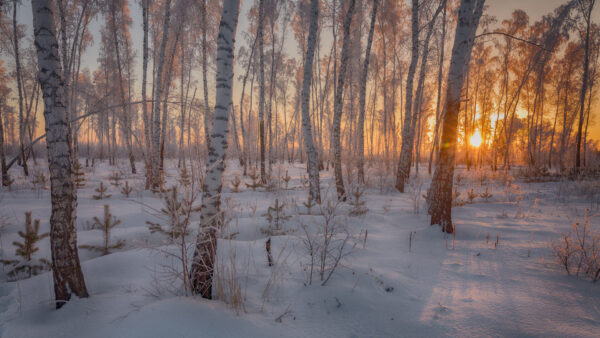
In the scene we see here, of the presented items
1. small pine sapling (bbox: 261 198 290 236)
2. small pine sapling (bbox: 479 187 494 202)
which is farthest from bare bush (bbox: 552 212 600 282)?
small pine sapling (bbox: 479 187 494 202)

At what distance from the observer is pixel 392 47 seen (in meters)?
13.5

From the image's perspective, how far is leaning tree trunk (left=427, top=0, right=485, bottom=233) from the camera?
367cm

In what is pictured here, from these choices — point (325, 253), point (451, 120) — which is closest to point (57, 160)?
point (325, 253)

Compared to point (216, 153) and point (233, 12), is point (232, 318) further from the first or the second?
point (233, 12)

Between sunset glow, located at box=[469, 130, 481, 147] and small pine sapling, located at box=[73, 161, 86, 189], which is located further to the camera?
sunset glow, located at box=[469, 130, 481, 147]

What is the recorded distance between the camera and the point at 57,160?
5.94ft

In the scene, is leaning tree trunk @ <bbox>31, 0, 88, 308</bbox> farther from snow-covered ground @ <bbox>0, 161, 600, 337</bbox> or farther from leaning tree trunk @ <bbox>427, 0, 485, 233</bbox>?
leaning tree trunk @ <bbox>427, 0, 485, 233</bbox>

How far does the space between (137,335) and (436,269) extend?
117 inches

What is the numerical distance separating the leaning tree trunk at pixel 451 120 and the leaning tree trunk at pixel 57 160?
469 centimetres

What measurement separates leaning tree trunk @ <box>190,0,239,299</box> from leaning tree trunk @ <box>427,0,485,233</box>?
3.53 metres

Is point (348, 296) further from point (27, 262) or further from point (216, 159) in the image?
point (27, 262)

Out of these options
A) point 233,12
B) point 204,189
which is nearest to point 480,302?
point 204,189

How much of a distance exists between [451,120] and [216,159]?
12.4ft

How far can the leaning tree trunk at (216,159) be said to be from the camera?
1979 mm
